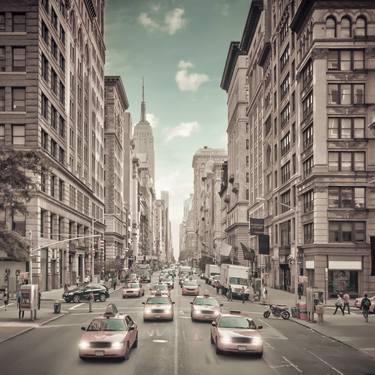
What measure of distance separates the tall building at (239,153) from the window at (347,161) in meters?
63.8

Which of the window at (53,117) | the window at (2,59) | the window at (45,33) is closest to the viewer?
the window at (2,59)


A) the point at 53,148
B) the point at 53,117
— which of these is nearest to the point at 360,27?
the point at 53,117

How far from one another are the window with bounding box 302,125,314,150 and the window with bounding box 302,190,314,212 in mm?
4979

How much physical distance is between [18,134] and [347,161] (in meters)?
33.7

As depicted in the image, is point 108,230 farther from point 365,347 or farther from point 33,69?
point 365,347

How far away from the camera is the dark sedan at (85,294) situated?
55.3m

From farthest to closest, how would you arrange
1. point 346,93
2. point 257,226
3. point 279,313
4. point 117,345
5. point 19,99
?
1. point 257,226
2. point 19,99
3. point 346,93
4. point 279,313
5. point 117,345

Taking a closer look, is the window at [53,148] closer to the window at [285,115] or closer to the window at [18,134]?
the window at [18,134]

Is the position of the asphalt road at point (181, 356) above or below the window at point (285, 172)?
below

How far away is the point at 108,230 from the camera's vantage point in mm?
133250

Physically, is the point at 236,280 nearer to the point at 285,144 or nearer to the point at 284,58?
the point at 285,144

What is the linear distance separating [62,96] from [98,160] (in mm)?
35886

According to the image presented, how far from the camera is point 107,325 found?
22.8 m

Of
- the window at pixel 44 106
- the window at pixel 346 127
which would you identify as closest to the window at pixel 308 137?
the window at pixel 346 127
